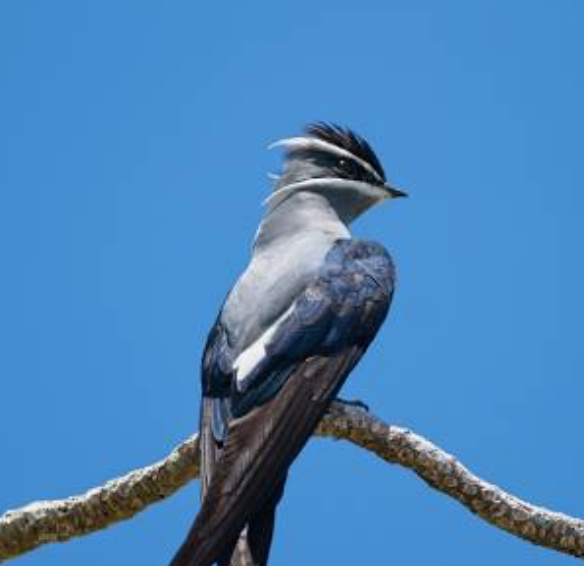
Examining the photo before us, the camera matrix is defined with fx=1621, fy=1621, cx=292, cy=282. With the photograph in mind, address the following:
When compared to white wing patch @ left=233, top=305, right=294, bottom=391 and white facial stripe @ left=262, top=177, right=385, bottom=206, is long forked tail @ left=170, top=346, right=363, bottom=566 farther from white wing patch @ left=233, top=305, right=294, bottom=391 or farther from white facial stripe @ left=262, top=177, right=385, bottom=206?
white facial stripe @ left=262, top=177, right=385, bottom=206

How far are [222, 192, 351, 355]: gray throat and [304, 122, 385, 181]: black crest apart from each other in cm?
42

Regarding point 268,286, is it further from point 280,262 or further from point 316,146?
point 316,146

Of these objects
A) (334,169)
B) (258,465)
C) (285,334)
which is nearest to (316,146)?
(334,169)

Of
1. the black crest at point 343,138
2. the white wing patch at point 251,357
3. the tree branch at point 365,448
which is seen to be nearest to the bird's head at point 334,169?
the black crest at point 343,138

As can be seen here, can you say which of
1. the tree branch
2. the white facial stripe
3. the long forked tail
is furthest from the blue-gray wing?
the white facial stripe

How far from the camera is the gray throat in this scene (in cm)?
812

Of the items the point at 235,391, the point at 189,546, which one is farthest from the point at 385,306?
the point at 189,546

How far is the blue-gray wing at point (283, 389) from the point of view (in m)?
6.91

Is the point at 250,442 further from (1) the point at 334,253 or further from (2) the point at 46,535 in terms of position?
(1) the point at 334,253

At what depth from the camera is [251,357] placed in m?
7.84

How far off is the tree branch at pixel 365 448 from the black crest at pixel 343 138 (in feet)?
8.47

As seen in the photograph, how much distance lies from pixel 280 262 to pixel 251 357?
91 cm

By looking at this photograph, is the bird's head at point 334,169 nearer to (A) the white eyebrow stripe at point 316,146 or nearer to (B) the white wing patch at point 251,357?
(A) the white eyebrow stripe at point 316,146

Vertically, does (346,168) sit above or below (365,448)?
above
